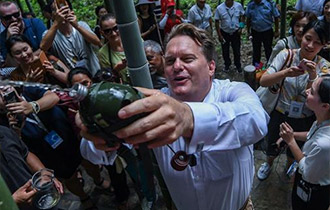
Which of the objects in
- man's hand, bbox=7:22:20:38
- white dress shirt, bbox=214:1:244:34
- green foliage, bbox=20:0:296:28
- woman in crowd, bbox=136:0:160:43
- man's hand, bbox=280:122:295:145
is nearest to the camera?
man's hand, bbox=280:122:295:145

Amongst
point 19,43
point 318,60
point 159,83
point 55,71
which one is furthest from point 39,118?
point 318,60

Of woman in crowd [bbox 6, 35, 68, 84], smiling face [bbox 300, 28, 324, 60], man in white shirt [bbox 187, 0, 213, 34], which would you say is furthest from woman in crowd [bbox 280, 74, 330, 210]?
man in white shirt [bbox 187, 0, 213, 34]

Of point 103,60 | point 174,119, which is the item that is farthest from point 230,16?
point 174,119

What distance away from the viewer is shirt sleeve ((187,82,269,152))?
1.32 m

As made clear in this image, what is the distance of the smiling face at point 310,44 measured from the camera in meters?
3.39

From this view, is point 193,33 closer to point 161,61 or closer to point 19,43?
point 161,61

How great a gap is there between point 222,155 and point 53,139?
221cm

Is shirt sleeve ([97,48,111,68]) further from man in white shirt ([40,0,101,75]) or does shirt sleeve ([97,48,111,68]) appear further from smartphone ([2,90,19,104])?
smartphone ([2,90,19,104])

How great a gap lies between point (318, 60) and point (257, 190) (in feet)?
6.24

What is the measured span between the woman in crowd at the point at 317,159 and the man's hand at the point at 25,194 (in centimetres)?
231

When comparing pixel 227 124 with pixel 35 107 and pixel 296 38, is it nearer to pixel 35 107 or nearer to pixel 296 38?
pixel 35 107

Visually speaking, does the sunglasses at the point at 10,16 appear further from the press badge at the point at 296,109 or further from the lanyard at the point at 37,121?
the press badge at the point at 296,109

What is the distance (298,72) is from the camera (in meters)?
3.29

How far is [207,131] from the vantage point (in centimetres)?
133
